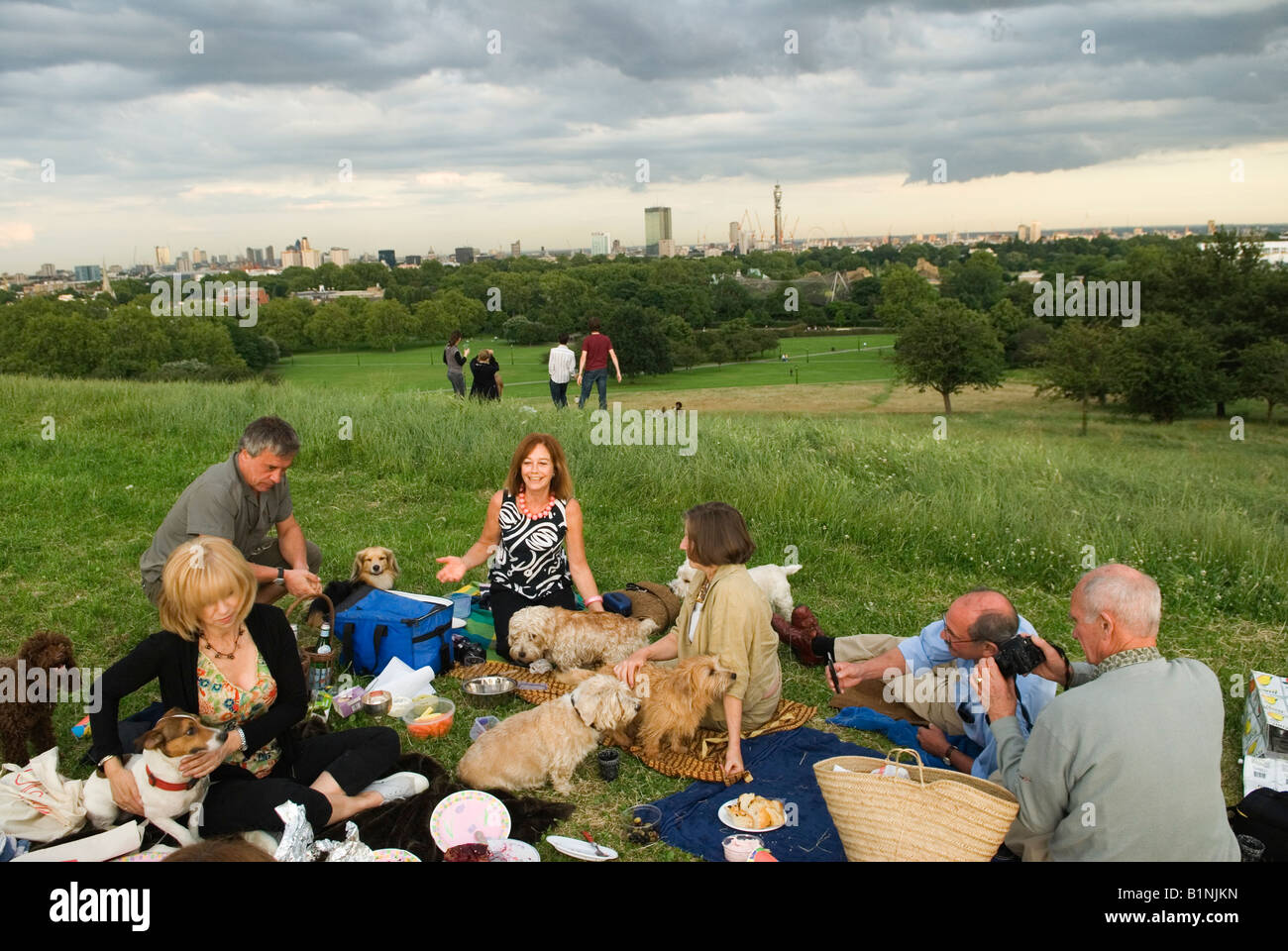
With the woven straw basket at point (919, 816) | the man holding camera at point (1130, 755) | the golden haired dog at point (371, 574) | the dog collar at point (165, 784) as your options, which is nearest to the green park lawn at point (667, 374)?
the golden haired dog at point (371, 574)

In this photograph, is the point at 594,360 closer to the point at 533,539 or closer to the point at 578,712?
the point at 533,539

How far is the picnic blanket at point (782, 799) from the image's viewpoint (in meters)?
4.18

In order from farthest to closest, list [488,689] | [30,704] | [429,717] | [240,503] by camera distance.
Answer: [240,503]
[488,689]
[429,717]
[30,704]

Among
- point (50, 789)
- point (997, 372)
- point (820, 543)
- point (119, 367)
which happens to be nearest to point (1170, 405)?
point (997, 372)

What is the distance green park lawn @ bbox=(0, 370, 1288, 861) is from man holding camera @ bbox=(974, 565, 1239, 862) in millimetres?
1768

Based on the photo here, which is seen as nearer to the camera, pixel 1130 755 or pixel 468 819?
pixel 1130 755

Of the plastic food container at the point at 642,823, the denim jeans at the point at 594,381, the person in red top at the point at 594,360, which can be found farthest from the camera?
the denim jeans at the point at 594,381

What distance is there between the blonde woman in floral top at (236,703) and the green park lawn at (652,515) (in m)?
0.82

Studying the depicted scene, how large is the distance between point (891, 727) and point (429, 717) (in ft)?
8.96

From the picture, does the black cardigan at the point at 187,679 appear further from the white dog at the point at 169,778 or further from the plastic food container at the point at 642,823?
the plastic food container at the point at 642,823

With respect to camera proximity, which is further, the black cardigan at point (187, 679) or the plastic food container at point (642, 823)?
the plastic food container at point (642, 823)

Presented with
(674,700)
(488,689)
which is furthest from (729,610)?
(488,689)

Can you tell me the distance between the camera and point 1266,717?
482 cm
